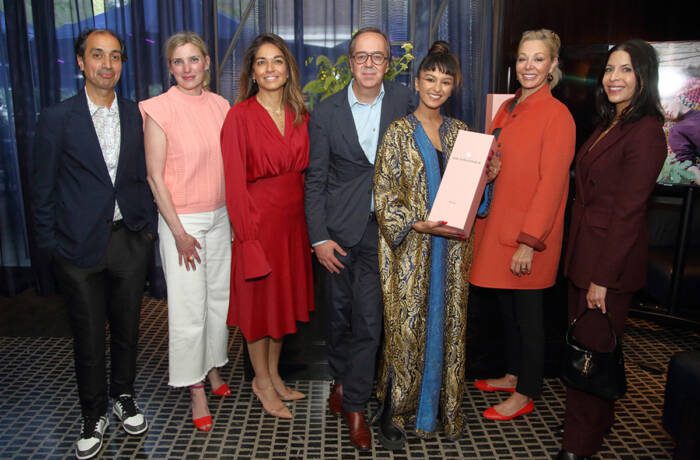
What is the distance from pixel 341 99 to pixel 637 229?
111 cm

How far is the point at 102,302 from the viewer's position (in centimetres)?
221

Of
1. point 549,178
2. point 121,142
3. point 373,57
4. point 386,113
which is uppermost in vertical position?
point 373,57

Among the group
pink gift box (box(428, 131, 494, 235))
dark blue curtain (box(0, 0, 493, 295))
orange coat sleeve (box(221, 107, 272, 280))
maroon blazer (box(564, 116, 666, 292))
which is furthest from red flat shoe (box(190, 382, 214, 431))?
dark blue curtain (box(0, 0, 493, 295))

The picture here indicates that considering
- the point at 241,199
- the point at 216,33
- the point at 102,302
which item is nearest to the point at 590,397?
the point at 241,199

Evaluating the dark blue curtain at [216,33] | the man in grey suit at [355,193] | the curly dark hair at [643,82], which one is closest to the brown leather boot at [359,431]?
the man in grey suit at [355,193]

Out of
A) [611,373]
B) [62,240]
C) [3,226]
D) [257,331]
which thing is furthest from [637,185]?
[3,226]

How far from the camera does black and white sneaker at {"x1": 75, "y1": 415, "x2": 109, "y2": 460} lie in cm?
219

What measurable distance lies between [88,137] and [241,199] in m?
0.56

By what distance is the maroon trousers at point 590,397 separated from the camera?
1986mm

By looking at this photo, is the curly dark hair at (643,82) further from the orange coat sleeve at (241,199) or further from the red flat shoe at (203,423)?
the red flat shoe at (203,423)

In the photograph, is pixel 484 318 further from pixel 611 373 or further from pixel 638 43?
pixel 638 43

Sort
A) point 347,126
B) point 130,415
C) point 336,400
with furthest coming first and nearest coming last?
1. point 336,400
2. point 130,415
3. point 347,126

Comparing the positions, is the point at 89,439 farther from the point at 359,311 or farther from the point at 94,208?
the point at 359,311

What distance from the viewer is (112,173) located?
214 cm
